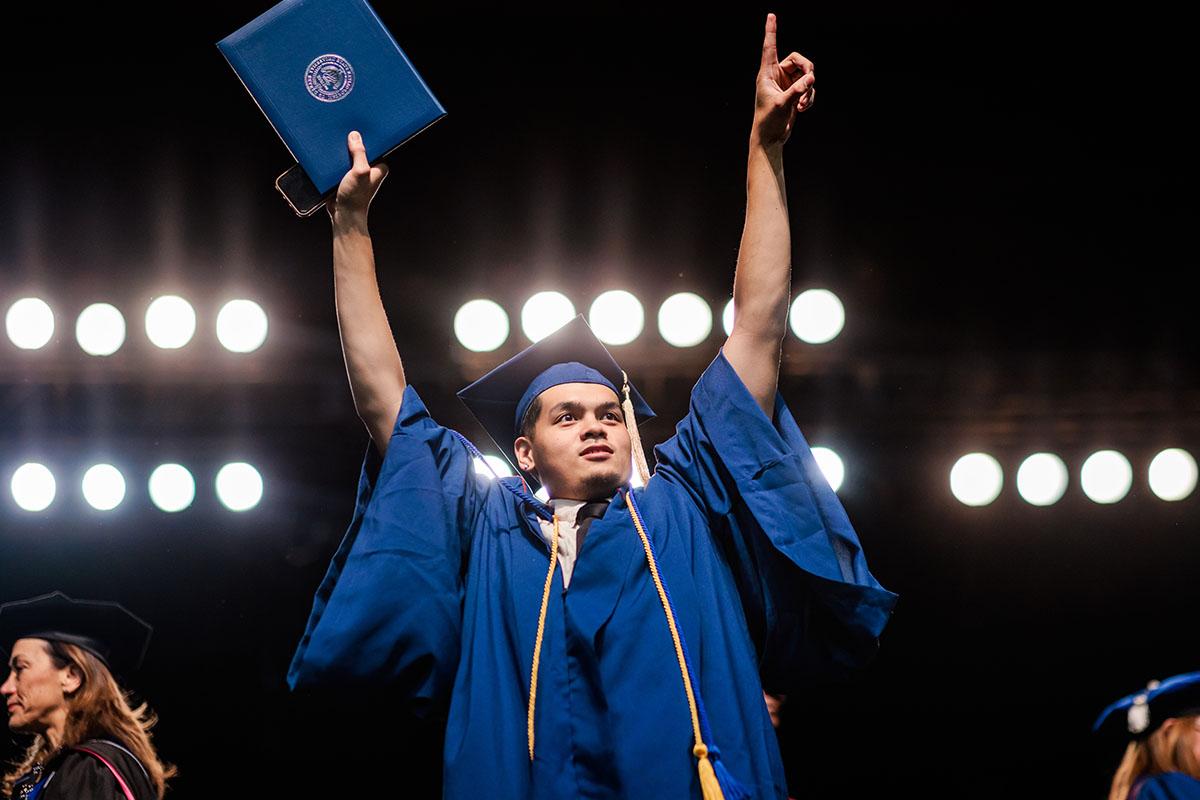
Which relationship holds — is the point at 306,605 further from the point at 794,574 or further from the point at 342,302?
the point at 794,574

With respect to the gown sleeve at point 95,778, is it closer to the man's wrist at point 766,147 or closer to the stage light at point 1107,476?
the man's wrist at point 766,147

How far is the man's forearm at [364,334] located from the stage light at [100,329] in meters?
1.75

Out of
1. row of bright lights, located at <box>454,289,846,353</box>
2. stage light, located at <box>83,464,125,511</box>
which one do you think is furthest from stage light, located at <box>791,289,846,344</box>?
stage light, located at <box>83,464,125,511</box>

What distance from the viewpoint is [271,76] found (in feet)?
5.86

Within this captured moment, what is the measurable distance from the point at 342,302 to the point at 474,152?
151 cm

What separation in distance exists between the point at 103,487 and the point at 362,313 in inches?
82.6

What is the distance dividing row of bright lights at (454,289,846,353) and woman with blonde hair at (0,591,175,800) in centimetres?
136

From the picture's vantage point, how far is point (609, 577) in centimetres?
159

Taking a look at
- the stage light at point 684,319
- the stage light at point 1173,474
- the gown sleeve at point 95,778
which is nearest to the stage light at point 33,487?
the gown sleeve at point 95,778

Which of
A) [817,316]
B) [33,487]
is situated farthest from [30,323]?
[817,316]

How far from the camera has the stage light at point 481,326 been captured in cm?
321

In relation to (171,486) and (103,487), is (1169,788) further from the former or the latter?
(103,487)

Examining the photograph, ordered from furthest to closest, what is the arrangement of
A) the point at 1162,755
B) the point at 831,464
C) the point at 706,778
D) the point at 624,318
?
the point at 831,464
the point at 624,318
the point at 1162,755
the point at 706,778

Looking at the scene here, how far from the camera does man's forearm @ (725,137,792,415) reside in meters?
1.71
